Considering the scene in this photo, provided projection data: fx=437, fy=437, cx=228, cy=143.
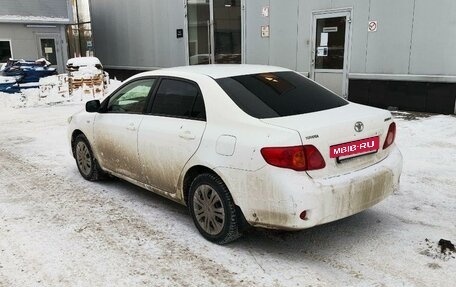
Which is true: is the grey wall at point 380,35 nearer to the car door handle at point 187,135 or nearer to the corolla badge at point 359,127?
the corolla badge at point 359,127

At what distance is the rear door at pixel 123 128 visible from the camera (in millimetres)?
4758

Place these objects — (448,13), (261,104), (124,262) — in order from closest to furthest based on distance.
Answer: (124,262) → (261,104) → (448,13)

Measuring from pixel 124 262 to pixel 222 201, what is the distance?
95 cm

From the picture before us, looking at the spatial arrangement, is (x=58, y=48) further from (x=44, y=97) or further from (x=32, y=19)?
(x=44, y=97)

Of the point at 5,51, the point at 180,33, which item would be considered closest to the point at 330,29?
the point at 180,33

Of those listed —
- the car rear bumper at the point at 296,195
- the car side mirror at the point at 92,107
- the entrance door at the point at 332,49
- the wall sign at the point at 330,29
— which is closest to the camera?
the car rear bumper at the point at 296,195

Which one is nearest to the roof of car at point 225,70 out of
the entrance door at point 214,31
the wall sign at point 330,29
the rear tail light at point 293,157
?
the rear tail light at point 293,157

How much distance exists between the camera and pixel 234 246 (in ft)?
12.7

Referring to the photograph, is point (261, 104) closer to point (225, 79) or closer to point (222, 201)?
point (225, 79)

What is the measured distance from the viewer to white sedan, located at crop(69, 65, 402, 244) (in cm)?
336

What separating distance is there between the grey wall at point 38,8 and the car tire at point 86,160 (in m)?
17.8

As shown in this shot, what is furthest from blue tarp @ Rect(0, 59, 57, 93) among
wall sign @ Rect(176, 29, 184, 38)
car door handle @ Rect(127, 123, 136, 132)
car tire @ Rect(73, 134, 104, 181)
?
car door handle @ Rect(127, 123, 136, 132)

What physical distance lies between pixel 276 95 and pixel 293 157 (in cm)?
91

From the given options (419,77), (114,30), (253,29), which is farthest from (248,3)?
(114,30)
